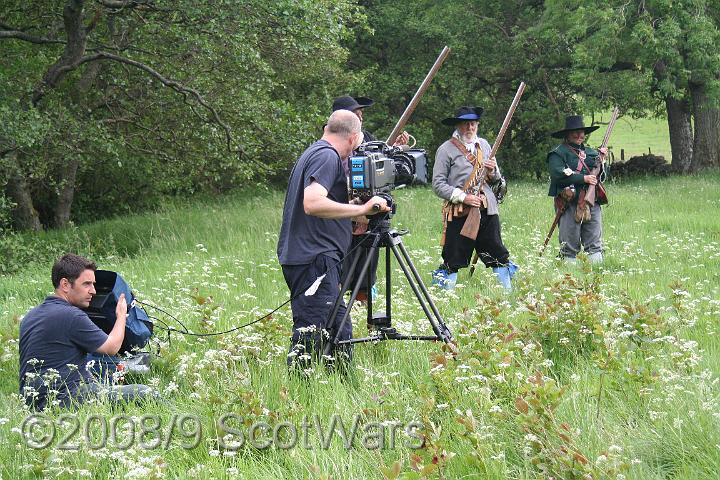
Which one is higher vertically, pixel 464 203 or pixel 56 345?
pixel 464 203

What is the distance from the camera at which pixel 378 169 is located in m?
5.69

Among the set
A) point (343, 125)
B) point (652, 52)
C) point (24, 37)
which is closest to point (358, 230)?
point (343, 125)

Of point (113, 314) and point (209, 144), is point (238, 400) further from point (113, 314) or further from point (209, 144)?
point (209, 144)

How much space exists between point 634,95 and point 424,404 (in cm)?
1941

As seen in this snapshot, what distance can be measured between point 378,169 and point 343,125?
0.44 meters

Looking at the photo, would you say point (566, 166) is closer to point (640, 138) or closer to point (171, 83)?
point (171, 83)

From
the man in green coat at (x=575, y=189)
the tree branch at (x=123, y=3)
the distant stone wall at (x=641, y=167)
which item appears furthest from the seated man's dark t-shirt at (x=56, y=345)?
the distant stone wall at (x=641, y=167)

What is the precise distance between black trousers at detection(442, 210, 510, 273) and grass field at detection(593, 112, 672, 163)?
101 feet

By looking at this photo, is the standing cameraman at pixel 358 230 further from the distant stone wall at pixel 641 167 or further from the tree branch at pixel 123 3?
the distant stone wall at pixel 641 167

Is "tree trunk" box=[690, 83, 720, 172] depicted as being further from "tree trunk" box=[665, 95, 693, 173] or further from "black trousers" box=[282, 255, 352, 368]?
"black trousers" box=[282, 255, 352, 368]

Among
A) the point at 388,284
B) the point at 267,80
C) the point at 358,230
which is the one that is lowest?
the point at 388,284

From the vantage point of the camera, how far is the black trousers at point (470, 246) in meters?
9.30

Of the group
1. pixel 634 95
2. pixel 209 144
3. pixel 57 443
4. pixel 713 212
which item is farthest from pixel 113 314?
pixel 634 95

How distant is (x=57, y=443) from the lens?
4723 millimetres
